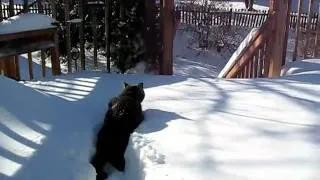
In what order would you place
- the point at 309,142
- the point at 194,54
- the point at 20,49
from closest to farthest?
1. the point at 309,142
2. the point at 20,49
3. the point at 194,54

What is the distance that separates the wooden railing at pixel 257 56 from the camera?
612cm

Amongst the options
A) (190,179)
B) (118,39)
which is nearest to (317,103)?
(190,179)

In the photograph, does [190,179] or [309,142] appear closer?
[190,179]

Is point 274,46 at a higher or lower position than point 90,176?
higher

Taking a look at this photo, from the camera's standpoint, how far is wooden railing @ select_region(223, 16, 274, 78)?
612 centimetres

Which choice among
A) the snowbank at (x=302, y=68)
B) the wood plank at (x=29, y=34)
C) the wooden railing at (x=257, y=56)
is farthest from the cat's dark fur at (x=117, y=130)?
the snowbank at (x=302, y=68)

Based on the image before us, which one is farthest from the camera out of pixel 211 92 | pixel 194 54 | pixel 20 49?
pixel 194 54

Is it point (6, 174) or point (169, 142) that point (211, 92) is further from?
point (6, 174)

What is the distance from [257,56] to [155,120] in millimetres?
3188

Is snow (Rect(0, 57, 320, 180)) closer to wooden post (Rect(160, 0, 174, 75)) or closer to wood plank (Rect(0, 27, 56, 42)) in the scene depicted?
wood plank (Rect(0, 27, 56, 42))

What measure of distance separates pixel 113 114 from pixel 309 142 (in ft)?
6.02

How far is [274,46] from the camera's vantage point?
5996 mm

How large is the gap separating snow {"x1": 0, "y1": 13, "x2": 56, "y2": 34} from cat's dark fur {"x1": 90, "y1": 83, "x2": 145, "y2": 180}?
2180mm

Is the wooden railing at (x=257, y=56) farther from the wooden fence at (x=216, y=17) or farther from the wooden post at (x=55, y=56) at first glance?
the wooden fence at (x=216, y=17)
